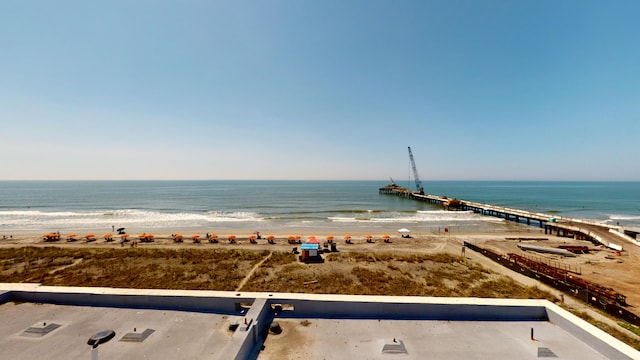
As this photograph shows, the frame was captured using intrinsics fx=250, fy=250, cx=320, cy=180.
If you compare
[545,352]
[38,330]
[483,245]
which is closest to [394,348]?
[545,352]

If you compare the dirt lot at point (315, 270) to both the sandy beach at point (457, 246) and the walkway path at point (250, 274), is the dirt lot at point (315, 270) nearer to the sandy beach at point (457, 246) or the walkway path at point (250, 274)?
the walkway path at point (250, 274)

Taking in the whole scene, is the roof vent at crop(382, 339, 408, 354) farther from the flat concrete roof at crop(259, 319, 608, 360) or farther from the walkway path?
the walkway path

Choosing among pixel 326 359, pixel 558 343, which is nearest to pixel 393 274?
pixel 558 343

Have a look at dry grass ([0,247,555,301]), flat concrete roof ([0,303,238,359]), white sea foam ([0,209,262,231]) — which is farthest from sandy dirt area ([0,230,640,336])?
flat concrete roof ([0,303,238,359])

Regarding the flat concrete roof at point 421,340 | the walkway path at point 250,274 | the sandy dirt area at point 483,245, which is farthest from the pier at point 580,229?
the walkway path at point 250,274

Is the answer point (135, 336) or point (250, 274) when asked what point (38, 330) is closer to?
point (135, 336)

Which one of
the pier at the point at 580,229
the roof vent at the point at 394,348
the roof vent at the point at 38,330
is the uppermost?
the roof vent at the point at 38,330

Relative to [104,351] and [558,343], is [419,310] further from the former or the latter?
[104,351]
